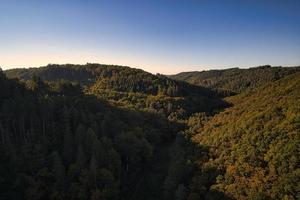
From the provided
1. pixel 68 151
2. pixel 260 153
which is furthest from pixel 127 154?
Result: pixel 260 153

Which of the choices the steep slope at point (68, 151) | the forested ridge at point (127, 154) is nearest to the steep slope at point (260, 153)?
the forested ridge at point (127, 154)

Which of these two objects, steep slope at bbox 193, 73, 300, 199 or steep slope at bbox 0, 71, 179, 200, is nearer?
steep slope at bbox 193, 73, 300, 199

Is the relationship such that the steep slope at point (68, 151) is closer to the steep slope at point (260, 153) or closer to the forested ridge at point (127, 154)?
the forested ridge at point (127, 154)

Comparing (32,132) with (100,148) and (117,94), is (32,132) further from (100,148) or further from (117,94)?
(117,94)

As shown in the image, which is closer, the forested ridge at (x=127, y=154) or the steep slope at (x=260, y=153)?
the steep slope at (x=260, y=153)

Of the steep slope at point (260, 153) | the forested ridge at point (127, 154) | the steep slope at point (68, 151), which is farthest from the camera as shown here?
the steep slope at point (68, 151)

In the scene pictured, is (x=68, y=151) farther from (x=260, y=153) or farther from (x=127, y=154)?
(x=260, y=153)

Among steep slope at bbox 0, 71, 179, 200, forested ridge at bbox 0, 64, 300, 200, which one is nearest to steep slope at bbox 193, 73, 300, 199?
forested ridge at bbox 0, 64, 300, 200

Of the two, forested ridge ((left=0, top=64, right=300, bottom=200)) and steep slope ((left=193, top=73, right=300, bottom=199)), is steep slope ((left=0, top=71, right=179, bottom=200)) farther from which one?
steep slope ((left=193, top=73, right=300, bottom=199))

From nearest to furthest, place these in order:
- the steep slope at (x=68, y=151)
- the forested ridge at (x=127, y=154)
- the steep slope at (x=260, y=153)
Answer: the steep slope at (x=260, y=153) → the forested ridge at (x=127, y=154) → the steep slope at (x=68, y=151)
